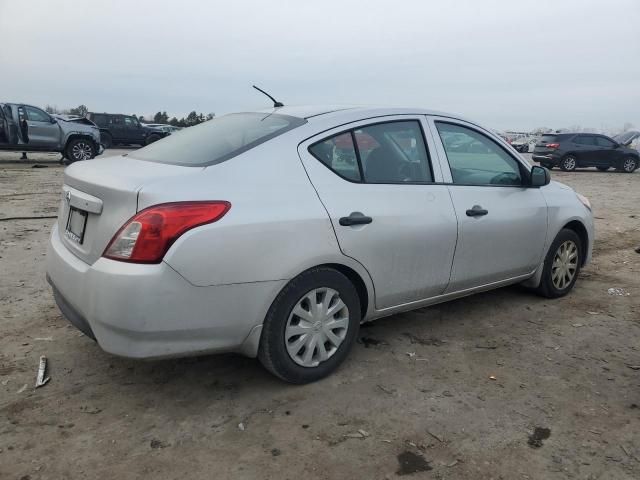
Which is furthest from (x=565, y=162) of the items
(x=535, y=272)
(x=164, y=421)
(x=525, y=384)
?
(x=164, y=421)

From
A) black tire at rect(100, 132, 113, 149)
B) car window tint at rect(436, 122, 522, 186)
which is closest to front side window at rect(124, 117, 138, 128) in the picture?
black tire at rect(100, 132, 113, 149)

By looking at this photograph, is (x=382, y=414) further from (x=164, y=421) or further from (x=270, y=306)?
(x=164, y=421)

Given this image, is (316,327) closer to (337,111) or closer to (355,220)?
(355,220)

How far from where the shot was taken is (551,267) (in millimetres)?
4559

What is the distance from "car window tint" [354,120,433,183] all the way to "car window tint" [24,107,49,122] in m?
15.2

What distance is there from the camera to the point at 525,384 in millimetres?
3193

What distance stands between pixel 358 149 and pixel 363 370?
1326 millimetres

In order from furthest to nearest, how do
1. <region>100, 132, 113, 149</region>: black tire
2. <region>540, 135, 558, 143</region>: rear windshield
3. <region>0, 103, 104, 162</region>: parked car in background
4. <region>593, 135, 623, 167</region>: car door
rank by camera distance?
<region>100, 132, 113, 149</region>: black tire, <region>593, 135, 623, 167</region>: car door, <region>540, 135, 558, 143</region>: rear windshield, <region>0, 103, 104, 162</region>: parked car in background

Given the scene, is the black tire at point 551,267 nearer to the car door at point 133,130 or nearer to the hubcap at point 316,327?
the hubcap at point 316,327

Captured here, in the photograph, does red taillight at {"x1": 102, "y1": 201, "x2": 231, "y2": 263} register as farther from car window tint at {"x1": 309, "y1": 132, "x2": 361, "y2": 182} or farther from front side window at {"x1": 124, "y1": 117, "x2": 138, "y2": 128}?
front side window at {"x1": 124, "y1": 117, "x2": 138, "y2": 128}

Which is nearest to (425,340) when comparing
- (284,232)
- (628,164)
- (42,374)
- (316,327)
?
(316,327)

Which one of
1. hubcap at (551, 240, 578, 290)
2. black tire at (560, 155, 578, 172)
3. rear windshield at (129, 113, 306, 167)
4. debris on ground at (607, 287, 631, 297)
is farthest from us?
black tire at (560, 155, 578, 172)

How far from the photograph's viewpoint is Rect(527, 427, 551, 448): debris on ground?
103 inches

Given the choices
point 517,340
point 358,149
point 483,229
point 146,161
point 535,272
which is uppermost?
point 358,149
